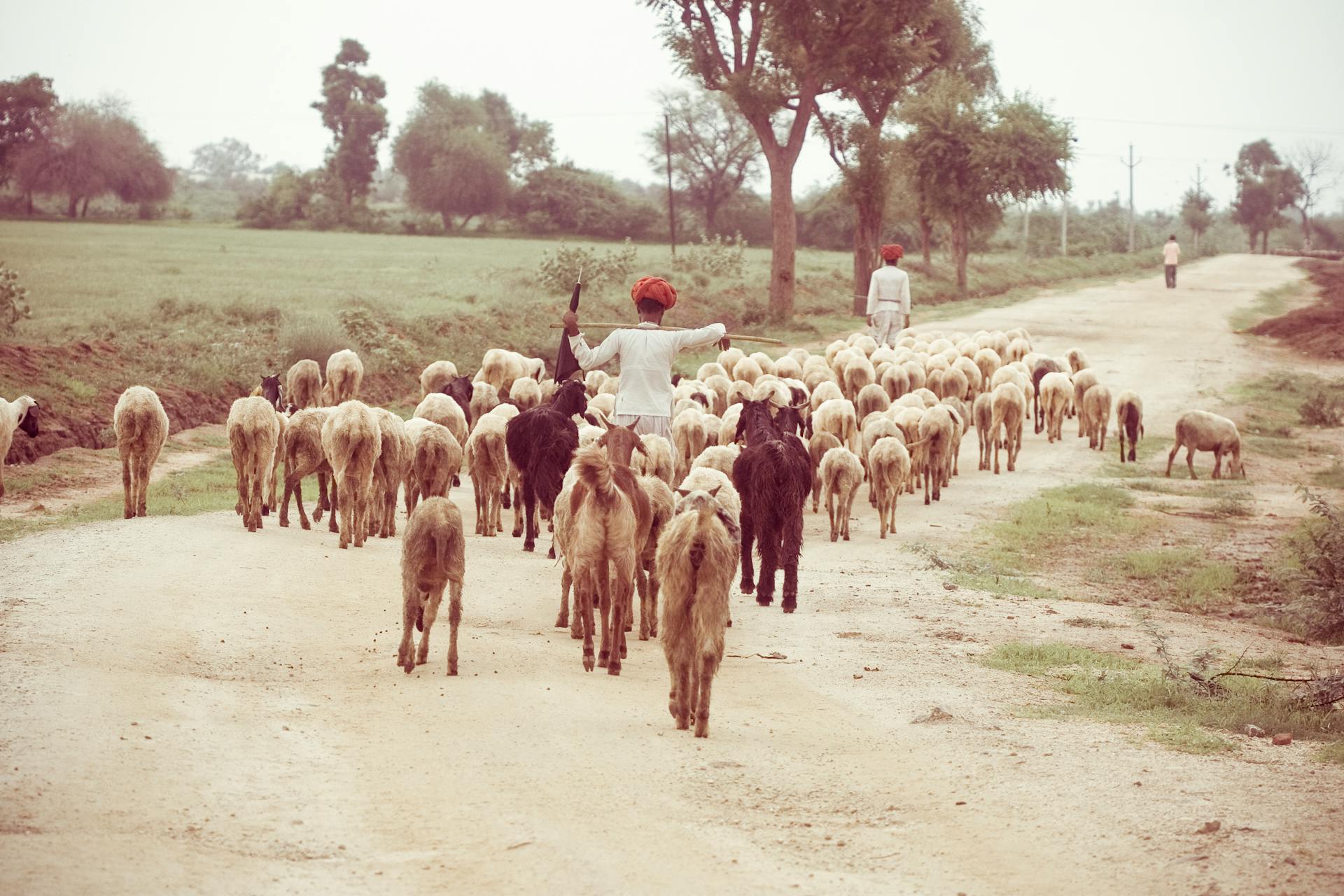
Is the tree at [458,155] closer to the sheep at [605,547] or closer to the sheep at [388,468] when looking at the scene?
the sheep at [388,468]

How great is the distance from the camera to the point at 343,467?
10.4 m

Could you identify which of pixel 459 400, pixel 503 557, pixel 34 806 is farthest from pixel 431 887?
pixel 459 400

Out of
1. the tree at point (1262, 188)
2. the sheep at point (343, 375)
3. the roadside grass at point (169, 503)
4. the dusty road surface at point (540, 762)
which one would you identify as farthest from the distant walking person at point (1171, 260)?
the tree at point (1262, 188)

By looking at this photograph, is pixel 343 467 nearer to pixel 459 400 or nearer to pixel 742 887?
pixel 459 400

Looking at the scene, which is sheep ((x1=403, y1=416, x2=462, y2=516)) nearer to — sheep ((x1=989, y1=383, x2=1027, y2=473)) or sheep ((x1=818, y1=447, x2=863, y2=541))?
sheep ((x1=818, y1=447, x2=863, y2=541))

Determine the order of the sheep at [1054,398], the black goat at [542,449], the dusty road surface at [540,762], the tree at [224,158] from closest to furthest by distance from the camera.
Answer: the dusty road surface at [540,762], the black goat at [542,449], the sheep at [1054,398], the tree at [224,158]

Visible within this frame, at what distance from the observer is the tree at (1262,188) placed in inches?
3612

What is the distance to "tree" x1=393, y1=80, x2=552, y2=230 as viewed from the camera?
240 ft

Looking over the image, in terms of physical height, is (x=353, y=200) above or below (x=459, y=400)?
above

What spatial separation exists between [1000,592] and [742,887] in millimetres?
5929

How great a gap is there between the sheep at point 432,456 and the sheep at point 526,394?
3715 mm

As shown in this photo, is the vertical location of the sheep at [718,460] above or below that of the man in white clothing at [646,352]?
below

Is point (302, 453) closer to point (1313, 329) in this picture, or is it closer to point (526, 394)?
point (526, 394)

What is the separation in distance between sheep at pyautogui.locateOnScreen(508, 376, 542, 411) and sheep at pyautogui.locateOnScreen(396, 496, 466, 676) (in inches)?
316
